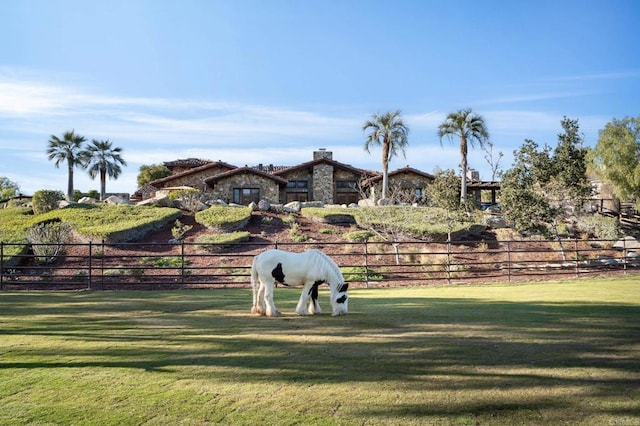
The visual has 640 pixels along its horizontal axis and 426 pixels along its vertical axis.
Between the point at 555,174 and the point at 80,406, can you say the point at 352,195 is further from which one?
the point at 80,406

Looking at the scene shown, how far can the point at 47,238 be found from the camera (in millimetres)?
24766

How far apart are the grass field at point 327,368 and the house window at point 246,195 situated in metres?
30.3

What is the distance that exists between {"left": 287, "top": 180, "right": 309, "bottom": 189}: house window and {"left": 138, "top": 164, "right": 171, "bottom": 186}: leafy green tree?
14.4m

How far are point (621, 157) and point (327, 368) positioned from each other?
41294mm

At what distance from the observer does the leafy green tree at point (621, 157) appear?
3872cm

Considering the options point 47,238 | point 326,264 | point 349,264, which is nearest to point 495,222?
point 349,264

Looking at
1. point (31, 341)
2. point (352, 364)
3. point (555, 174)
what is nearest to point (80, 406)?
point (352, 364)

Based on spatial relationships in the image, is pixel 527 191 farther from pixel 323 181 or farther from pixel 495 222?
pixel 323 181

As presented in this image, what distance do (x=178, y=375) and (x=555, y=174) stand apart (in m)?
29.7

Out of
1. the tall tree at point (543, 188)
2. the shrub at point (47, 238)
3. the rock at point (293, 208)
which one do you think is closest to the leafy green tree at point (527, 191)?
the tall tree at point (543, 188)

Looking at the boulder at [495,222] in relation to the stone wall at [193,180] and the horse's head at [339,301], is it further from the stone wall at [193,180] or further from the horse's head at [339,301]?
the horse's head at [339,301]

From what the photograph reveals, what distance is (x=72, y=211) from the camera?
98.9 ft

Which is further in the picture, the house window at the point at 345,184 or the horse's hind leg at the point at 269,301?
the house window at the point at 345,184

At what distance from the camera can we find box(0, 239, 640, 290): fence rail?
19609mm
